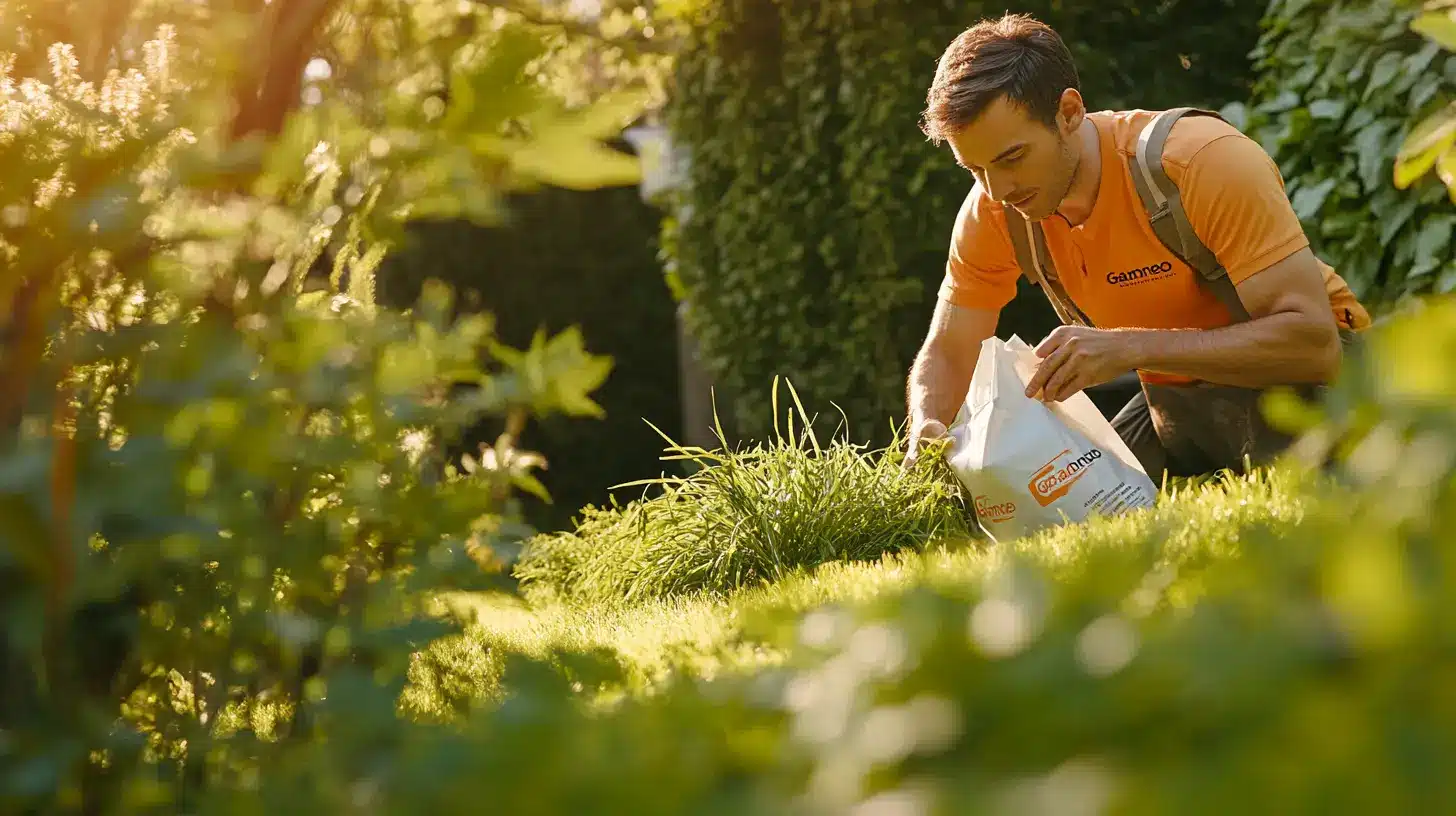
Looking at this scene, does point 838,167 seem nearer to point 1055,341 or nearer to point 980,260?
point 980,260

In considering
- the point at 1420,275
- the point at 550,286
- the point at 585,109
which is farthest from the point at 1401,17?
the point at 550,286

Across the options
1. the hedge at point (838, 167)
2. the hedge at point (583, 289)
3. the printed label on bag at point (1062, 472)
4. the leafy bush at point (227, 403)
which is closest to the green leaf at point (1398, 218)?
the hedge at point (838, 167)

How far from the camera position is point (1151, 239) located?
3494mm

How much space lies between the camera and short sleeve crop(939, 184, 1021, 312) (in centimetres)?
387

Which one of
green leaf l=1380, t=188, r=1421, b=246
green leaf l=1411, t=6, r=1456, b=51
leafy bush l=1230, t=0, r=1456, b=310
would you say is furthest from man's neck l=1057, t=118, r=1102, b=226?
green leaf l=1411, t=6, r=1456, b=51

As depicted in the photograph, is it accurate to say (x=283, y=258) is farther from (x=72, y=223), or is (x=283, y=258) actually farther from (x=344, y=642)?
(x=344, y=642)

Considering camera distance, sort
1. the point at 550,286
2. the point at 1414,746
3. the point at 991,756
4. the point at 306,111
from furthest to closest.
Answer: the point at 550,286
the point at 306,111
the point at 991,756
the point at 1414,746

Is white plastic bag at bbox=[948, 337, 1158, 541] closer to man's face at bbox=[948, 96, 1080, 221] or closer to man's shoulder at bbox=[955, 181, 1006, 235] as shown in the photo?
man's face at bbox=[948, 96, 1080, 221]

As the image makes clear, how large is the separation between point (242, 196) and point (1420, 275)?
160 inches

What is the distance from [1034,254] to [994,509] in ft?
2.84

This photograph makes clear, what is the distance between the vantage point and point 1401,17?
14.3 feet

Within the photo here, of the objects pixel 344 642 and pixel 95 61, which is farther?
pixel 95 61

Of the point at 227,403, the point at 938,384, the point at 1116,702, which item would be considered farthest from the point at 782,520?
the point at 1116,702

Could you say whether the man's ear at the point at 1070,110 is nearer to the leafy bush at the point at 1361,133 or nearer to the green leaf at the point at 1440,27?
the leafy bush at the point at 1361,133
